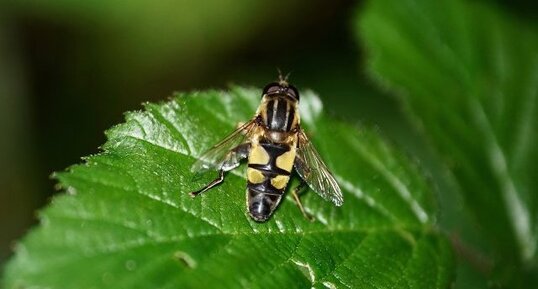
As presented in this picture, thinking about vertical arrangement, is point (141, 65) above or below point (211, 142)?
above

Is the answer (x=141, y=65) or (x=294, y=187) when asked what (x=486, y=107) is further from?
(x=141, y=65)

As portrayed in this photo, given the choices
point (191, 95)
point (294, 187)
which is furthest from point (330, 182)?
point (191, 95)

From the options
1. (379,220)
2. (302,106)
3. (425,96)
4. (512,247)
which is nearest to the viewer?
(379,220)

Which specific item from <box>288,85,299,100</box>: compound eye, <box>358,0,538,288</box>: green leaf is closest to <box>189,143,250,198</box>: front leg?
<box>288,85,299,100</box>: compound eye

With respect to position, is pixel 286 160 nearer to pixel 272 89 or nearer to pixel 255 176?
pixel 255 176

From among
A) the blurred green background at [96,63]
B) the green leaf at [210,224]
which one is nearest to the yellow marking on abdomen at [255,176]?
the green leaf at [210,224]
